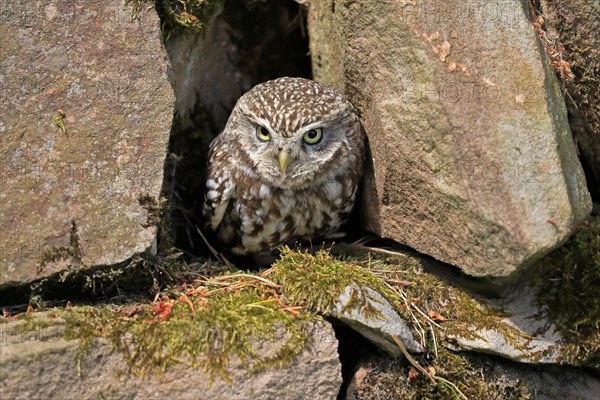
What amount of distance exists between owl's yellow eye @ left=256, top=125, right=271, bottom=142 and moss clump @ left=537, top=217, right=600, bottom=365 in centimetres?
151

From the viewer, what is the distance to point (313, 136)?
383 centimetres

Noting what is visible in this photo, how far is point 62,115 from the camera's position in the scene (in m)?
3.51

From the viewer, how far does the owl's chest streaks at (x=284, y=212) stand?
4.01m

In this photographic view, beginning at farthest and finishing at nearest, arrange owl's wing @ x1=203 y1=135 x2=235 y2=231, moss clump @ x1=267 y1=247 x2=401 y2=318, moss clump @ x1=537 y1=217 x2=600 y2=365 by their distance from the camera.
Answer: owl's wing @ x1=203 y1=135 x2=235 y2=231 < moss clump @ x1=537 y1=217 x2=600 y2=365 < moss clump @ x1=267 y1=247 x2=401 y2=318

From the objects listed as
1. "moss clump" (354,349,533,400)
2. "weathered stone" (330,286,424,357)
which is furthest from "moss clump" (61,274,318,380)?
"moss clump" (354,349,533,400)

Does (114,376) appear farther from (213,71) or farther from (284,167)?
(213,71)

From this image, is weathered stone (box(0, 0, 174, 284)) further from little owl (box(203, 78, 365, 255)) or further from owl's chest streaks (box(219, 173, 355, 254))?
owl's chest streaks (box(219, 173, 355, 254))

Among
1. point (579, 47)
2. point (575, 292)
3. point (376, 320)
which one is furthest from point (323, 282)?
point (579, 47)

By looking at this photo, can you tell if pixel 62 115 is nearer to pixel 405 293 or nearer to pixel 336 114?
pixel 336 114

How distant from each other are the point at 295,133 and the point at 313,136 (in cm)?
17

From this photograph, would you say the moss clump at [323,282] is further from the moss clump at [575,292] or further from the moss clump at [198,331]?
the moss clump at [575,292]

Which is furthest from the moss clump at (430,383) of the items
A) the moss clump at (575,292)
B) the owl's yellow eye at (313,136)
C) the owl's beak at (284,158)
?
the owl's yellow eye at (313,136)

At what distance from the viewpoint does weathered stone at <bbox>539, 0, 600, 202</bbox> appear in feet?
12.5

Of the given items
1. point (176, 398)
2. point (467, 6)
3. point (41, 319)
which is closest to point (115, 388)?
point (176, 398)
